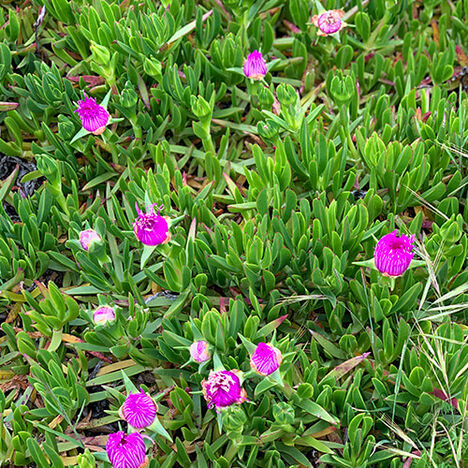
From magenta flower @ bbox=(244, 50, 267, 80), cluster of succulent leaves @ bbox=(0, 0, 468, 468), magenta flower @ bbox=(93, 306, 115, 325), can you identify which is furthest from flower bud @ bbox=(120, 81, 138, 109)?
magenta flower @ bbox=(93, 306, 115, 325)

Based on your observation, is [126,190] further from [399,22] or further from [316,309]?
[399,22]

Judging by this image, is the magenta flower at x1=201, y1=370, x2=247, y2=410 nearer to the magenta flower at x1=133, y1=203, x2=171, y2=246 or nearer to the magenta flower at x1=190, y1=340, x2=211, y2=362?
the magenta flower at x1=190, y1=340, x2=211, y2=362

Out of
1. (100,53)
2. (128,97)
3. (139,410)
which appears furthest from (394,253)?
(100,53)

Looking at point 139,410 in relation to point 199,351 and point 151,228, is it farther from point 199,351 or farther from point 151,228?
point 151,228

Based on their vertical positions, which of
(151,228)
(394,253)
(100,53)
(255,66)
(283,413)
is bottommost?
(283,413)

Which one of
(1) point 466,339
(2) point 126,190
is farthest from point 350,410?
(2) point 126,190

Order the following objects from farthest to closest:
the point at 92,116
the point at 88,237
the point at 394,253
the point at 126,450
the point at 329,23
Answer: the point at 329,23 < the point at 92,116 < the point at 88,237 < the point at 394,253 < the point at 126,450

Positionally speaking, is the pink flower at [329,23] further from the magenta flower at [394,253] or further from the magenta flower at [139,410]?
the magenta flower at [139,410]
